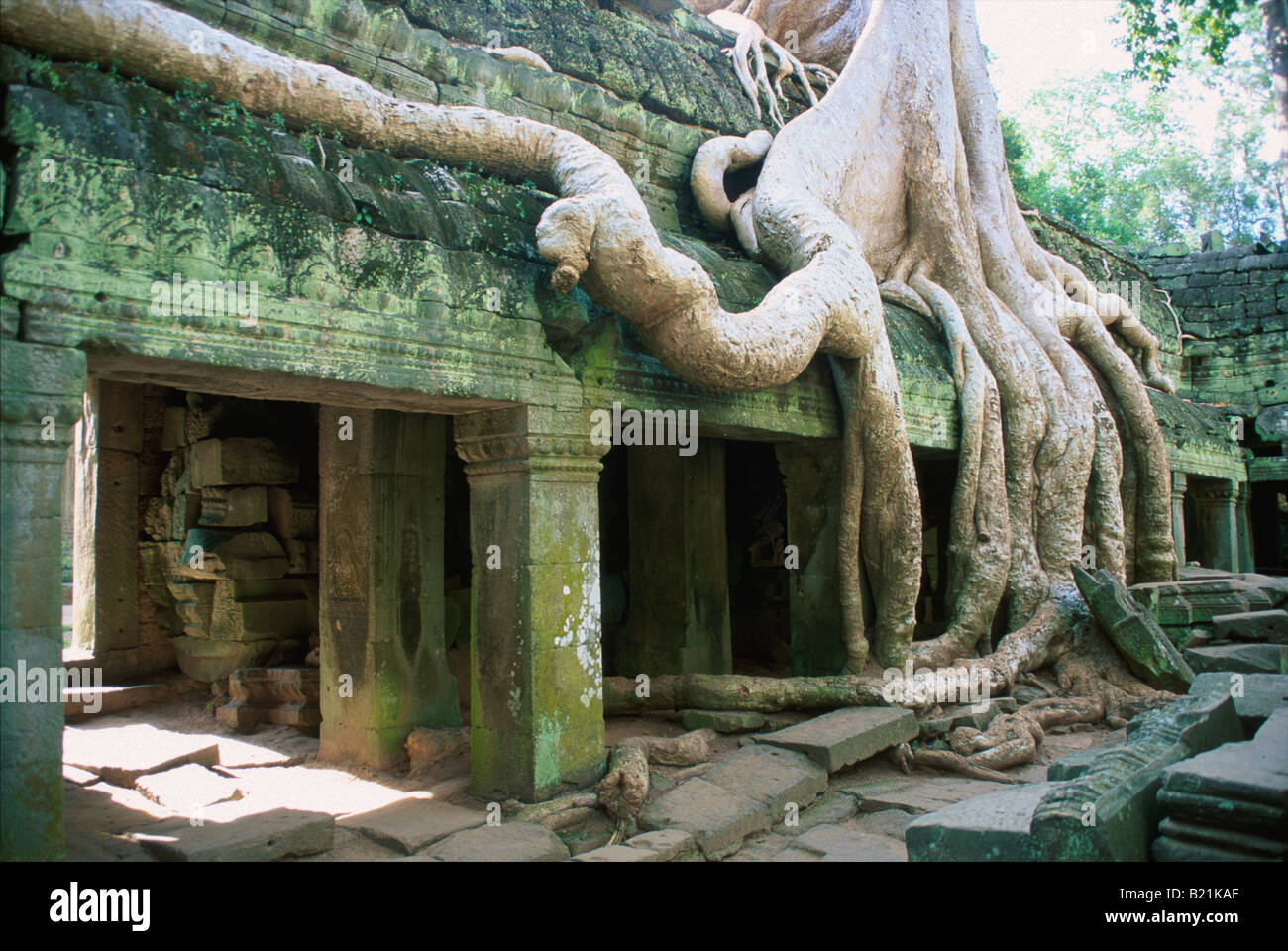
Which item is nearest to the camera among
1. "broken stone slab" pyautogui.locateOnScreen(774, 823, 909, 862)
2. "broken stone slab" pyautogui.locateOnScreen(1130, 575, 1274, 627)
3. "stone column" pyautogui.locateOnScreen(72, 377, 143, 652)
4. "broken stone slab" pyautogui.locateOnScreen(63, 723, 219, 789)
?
"broken stone slab" pyautogui.locateOnScreen(774, 823, 909, 862)

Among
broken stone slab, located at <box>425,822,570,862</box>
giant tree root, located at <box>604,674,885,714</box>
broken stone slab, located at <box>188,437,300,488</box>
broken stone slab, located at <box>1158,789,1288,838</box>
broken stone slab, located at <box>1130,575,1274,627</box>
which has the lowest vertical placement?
broken stone slab, located at <box>425,822,570,862</box>

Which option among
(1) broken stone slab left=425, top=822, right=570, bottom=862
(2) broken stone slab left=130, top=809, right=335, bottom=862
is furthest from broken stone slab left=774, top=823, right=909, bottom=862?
(2) broken stone slab left=130, top=809, right=335, bottom=862

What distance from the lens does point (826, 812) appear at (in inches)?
169

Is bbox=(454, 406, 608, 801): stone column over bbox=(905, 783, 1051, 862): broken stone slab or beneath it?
over

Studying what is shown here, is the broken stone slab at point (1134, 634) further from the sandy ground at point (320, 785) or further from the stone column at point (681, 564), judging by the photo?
the stone column at point (681, 564)

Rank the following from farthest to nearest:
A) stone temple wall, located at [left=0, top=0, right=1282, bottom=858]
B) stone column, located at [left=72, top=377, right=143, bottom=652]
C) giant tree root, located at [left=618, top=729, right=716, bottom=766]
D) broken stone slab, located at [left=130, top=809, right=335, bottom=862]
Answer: stone column, located at [left=72, top=377, right=143, bottom=652] < giant tree root, located at [left=618, top=729, right=716, bottom=766] < broken stone slab, located at [left=130, top=809, right=335, bottom=862] < stone temple wall, located at [left=0, top=0, right=1282, bottom=858]

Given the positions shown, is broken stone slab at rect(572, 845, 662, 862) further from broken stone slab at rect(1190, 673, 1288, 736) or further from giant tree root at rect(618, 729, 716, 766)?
broken stone slab at rect(1190, 673, 1288, 736)

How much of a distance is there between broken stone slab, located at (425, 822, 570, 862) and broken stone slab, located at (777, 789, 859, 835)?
3.51ft

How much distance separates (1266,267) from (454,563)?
38.7ft

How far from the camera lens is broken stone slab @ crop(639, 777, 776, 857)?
376cm

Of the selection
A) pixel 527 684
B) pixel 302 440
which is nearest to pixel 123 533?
pixel 302 440

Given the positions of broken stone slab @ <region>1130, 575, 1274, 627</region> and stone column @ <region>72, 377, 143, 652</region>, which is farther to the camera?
stone column @ <region>72, 377, 143, 652</region>

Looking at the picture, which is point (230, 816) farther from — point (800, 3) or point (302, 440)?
point (800, 3)

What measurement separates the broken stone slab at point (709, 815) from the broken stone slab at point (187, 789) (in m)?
2.02
